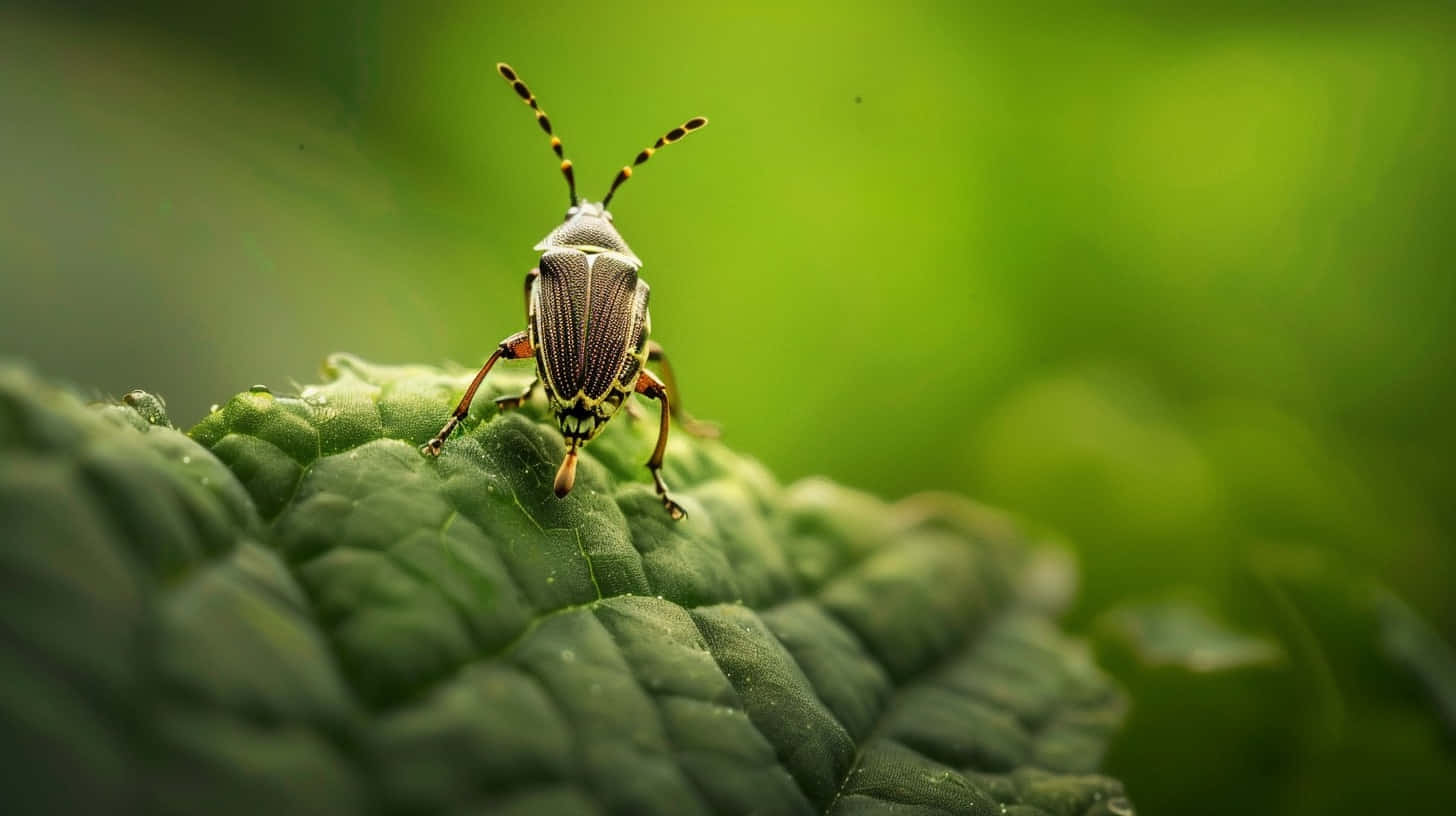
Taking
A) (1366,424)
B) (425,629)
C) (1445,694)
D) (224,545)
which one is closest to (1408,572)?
(1366,424)

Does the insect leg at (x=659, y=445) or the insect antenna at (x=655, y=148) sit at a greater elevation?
the insect antenna at (x=655, y=148)

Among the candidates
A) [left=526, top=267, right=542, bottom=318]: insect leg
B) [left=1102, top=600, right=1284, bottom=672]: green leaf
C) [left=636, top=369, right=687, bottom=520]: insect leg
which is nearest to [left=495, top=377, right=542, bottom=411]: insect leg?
[left=526, top=267, right=542, bottom=318]: insect leg

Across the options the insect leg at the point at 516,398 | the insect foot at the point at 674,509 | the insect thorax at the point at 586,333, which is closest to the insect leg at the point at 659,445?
the insect foot at the point at 674,509

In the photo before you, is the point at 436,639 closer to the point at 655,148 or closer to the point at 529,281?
the point at 529,281

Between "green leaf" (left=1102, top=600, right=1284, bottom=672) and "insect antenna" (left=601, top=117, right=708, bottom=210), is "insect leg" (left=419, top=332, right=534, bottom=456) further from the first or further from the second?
"green leaf" (left=1102, top=600, right=1284, bottom=672)

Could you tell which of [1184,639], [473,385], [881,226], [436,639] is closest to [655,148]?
[473,385]

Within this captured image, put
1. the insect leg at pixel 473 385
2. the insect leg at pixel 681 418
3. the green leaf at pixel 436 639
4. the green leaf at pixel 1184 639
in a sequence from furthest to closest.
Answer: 1. the insect leg at pixel 681 418
2. the green leaf at pixel 1184 639
3. the insect leg at pixel 473 385
4. the green leaf at pixel 436 639

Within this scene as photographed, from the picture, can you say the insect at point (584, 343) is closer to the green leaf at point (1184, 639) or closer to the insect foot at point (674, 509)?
the insect foot at point (674, 509)

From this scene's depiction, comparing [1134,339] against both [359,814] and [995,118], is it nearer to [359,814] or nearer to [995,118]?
[995,118]
